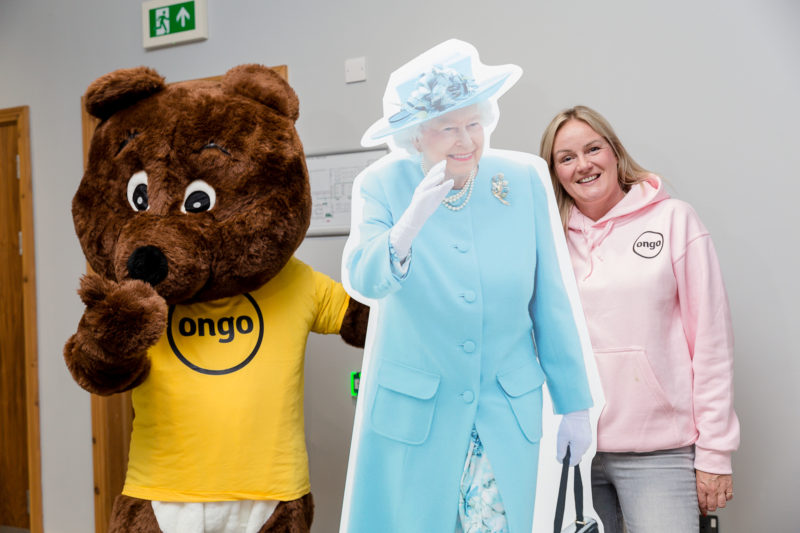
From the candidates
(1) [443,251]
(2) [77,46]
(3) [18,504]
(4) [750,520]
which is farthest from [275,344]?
(3) [18,504]

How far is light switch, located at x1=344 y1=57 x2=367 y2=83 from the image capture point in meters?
2.40

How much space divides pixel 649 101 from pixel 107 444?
245 cm

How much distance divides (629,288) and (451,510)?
0.65 metres

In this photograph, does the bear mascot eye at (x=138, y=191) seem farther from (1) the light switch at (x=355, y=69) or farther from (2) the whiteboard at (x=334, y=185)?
(1) the light switch at (x=355, y=69)

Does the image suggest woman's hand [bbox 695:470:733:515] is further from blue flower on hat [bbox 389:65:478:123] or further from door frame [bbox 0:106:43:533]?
door frame [bbox 0:106:43:533]

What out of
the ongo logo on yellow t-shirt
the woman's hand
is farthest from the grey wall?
the ongo logo on yellow t-shirt

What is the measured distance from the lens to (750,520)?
2.04 m

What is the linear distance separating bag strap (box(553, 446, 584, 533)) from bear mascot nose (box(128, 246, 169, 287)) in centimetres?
100

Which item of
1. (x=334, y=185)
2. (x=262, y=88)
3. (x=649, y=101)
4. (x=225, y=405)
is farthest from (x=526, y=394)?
(x=334, y=185)

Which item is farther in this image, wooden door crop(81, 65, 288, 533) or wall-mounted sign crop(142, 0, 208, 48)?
wooden door crop(81, 65, 288, 533)

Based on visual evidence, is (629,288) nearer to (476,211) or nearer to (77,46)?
(476,211)

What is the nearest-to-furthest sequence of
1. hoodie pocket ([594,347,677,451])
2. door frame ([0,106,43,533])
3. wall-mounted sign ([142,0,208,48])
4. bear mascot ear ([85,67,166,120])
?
hoodie pocket ([594,347,677,451]), bear mascot ear ([85,67,166,120]), wall-mounted sign ([142,0,208,48]), door frame ([0,106,43,533])

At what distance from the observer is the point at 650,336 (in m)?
1.56

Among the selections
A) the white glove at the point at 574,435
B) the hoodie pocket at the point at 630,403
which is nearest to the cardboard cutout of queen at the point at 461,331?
the white glove at the point at 574,435
